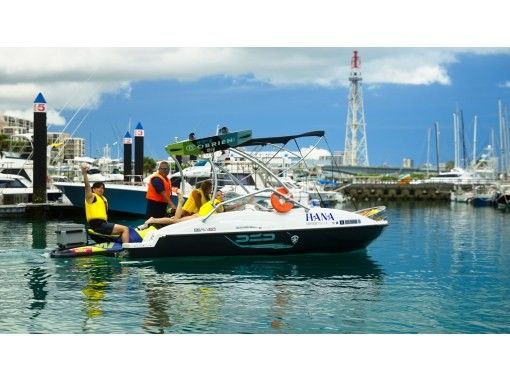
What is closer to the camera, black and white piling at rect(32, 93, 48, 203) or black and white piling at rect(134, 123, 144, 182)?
black and white piling at rect(32, 93, 48, 203)

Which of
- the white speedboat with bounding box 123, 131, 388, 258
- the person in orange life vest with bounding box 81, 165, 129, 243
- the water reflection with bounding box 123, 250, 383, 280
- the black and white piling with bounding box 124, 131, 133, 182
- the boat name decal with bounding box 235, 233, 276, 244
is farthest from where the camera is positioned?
the black and white piling with bounding box 124, 131, 133, 182

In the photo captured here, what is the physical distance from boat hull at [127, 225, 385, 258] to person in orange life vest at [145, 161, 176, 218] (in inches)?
32.5

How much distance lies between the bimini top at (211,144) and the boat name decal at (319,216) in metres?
1.86

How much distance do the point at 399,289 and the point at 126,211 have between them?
2012cm

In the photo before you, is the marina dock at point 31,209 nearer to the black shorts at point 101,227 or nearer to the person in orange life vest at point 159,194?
the person in orange life vest at point 159,194

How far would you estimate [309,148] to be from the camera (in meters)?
15.4

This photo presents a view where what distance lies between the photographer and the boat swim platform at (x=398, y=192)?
191 ft

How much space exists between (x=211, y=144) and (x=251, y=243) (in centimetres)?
200

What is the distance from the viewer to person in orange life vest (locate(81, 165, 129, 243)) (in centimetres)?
1233

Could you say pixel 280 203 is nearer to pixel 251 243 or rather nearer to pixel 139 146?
pixel 251 243

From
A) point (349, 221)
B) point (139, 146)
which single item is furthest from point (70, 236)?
point (139, 146)

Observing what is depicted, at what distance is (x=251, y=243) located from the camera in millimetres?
13000

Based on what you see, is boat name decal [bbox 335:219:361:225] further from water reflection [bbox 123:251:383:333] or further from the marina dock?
the marina dock

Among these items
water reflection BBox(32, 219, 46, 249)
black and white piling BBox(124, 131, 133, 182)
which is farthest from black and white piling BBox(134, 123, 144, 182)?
water reflection BBox(32, 219, 46, 249)
